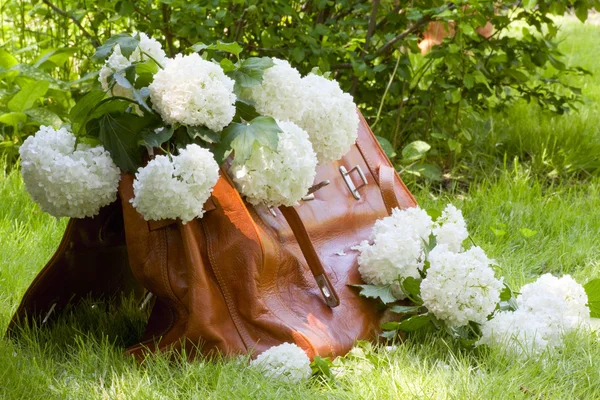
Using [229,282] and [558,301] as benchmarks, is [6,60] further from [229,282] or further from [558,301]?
[558,301]

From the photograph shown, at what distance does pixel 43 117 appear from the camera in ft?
12.3

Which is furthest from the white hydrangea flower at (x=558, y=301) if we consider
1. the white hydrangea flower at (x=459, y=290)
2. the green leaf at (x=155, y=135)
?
the green leaf at (x=155, y=135)

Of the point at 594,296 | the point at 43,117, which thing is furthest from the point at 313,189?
the point at 43,117

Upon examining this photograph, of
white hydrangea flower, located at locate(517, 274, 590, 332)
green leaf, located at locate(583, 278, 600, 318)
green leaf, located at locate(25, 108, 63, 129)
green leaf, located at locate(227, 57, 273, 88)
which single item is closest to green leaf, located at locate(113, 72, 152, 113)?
green leaf, located at locate(227, 57, 273, 88)

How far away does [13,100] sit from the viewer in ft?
12.2

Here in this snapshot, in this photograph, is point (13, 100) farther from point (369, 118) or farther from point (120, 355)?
point (120, 355)

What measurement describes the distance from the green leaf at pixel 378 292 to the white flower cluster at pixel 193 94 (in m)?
0.57

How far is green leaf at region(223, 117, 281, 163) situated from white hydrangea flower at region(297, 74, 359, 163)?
0.82 ft

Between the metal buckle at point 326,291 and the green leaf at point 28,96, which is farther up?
the green leaf at point 28,96

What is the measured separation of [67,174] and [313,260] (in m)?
0.62

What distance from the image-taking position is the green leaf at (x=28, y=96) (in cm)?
373

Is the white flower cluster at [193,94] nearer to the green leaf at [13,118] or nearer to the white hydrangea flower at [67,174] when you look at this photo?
the white hydrangea flower at [67,174]

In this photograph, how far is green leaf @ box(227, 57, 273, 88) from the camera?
6.82ft

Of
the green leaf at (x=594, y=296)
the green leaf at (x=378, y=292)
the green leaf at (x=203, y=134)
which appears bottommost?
the green leaf at (x=594, y=296)
